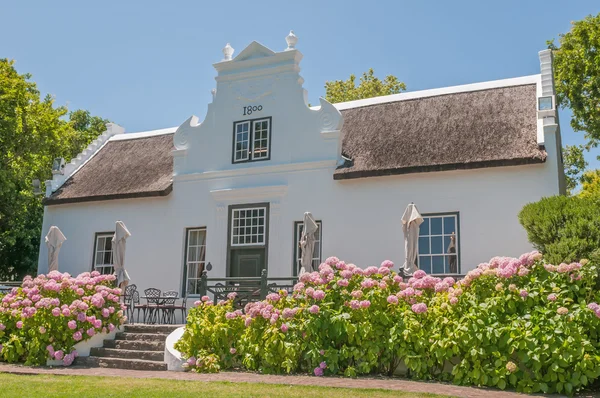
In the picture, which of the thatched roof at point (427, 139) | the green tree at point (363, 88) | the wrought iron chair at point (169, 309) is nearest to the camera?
the thatched roof at point (427, 139)

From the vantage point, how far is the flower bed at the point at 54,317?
13234 millimetres

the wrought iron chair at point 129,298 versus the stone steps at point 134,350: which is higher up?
the wrought iron chair at point 129,298

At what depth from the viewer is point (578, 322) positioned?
30.8ft

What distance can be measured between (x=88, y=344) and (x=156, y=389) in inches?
197

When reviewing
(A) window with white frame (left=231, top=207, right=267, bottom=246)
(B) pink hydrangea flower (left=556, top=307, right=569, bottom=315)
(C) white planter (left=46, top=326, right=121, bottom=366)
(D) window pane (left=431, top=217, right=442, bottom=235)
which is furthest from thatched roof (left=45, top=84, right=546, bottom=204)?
(C) white planter (left=46, top=326, right=121, bottom=366)

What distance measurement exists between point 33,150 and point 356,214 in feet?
44.8

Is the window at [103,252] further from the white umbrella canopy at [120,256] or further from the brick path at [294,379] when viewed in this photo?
the brick path at [294,379]

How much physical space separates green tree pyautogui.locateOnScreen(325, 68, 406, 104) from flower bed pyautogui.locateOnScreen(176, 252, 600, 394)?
21735mm

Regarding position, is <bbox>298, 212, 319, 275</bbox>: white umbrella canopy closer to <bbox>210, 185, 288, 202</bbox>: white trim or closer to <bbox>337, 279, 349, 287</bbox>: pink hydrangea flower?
<bbox>210, 185, 288, 202</bbox>: white trim

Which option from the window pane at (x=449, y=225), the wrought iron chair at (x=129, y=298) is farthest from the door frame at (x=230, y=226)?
the window pane at (x=449, y=225)

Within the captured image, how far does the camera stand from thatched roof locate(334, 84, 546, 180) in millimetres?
14453

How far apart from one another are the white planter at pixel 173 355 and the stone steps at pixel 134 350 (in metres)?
0.15

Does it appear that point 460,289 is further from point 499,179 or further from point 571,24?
point 571,24

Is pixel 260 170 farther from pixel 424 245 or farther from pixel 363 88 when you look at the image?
pixel 363 88
